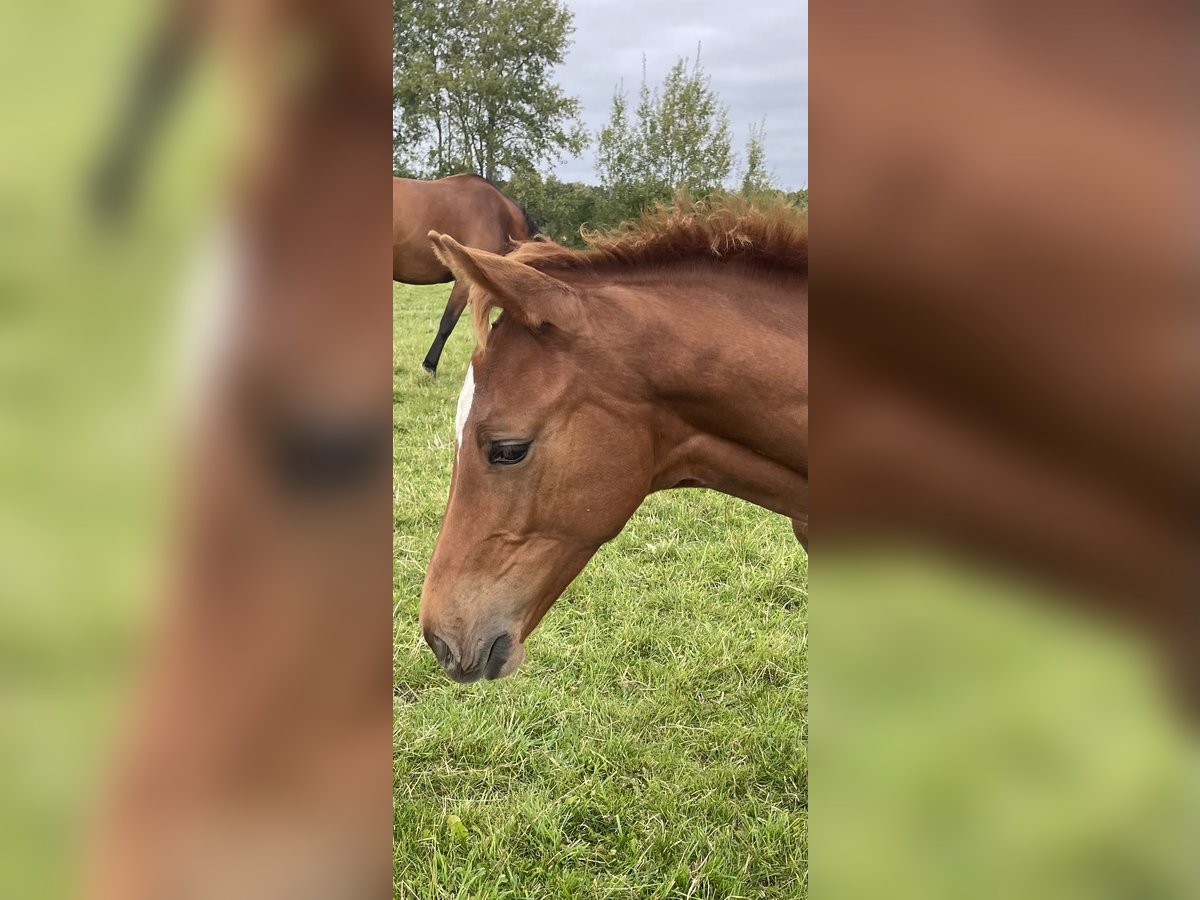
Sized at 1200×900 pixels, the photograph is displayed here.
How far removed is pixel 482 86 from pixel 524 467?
322 inches

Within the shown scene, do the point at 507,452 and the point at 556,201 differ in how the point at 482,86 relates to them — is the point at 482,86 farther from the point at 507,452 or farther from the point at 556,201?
the point at 507,452

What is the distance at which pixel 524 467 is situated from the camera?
1.20m

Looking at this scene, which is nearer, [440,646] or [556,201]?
[440,646]

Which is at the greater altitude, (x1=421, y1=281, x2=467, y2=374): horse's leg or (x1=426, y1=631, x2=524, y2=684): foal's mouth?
(x1=421, y1=281, x2=467, y2=374): horse's leg

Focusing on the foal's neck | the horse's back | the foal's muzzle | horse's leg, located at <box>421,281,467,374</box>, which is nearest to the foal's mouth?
the foal's muzzle

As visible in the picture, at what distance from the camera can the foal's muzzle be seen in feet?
4.11
